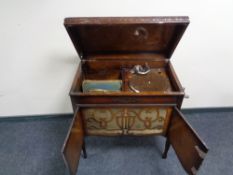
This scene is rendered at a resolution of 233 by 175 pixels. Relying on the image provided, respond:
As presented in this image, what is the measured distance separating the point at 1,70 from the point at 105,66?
2.35 feet

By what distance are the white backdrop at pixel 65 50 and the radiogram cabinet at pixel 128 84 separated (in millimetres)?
222

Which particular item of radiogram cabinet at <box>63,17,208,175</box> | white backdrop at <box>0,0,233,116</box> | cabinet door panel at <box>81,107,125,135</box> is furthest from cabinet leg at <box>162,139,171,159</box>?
white backdrop at <box>0,0,233,116</box>

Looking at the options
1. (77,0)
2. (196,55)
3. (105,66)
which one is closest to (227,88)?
(196,55)

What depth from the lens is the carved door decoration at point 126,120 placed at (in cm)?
99

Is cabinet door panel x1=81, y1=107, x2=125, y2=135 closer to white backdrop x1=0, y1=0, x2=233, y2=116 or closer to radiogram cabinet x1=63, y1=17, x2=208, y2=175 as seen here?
radiogram cabinet x1=63, y1=17, x2=208, y2=175

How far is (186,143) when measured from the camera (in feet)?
2.90

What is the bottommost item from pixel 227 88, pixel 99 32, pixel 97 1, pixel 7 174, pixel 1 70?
pixel 7 174

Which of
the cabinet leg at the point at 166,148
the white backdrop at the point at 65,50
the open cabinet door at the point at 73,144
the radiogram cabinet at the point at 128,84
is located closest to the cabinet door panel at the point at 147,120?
the radiogram cabinet at the point at 128,84

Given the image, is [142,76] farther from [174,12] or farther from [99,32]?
[174,12]

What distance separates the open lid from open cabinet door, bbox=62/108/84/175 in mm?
347

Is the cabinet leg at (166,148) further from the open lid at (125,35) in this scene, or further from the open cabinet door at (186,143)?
the open lid at (125,35)

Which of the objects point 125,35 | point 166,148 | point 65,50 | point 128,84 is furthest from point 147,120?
point 65,50

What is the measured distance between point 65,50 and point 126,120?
0.58m

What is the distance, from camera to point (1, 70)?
1.32m
